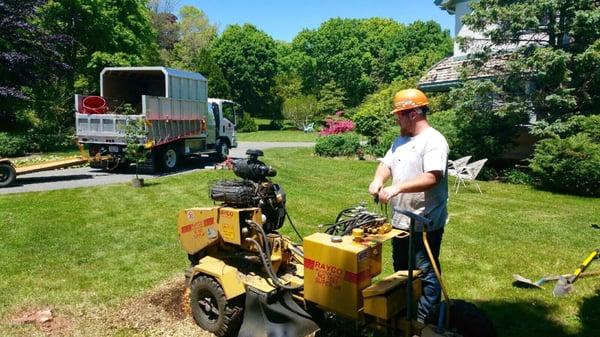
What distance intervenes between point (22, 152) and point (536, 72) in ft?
58.6

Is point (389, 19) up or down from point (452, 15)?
up

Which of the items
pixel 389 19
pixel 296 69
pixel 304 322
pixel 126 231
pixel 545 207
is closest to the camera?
pixel 304 322

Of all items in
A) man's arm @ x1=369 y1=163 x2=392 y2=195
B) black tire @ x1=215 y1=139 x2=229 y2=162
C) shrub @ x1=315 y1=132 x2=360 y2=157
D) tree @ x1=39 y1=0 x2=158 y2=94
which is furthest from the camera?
tree @ x1=39 y1=0 x2=158 y2=94

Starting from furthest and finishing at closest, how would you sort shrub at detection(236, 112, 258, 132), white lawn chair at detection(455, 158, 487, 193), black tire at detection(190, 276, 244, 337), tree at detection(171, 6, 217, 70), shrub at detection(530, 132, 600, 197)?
tree at detection(171, 6, 217, 70), shrub at detection(236, 112, 258, 132), white lawn chair at detection(455, 158, 487, 193), shrub at detection(530, 132, 600, 197), black tire at detection(190, 276, 244, 337)

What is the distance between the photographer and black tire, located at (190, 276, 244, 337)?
4.19m

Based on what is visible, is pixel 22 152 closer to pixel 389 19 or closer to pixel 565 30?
Answer: pixel 565 30

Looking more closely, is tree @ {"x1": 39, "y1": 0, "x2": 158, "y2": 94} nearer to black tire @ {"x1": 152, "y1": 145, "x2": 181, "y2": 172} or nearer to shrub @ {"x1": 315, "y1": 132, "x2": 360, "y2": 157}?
black tire @ {"x1": 152, "y1": 145, "x2": 181, "y2": 172}

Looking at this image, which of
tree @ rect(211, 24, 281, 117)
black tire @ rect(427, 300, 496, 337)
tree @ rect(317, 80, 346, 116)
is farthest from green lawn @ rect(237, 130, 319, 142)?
black tire @ rect(427, 300, 496, 337)

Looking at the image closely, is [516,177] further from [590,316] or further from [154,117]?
[154,117]

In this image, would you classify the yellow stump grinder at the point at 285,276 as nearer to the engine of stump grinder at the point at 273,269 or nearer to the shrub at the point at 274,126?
the engine of stump grinder at the point at 273,269

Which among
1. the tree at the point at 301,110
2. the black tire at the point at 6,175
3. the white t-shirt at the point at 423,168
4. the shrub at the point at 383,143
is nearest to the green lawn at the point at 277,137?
the tree at the point at 301,110

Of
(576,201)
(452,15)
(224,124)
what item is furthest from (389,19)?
(576,201)

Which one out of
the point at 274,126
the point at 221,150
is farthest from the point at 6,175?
the point at 274,126

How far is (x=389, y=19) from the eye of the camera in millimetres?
63125
